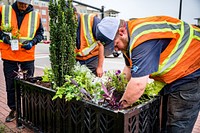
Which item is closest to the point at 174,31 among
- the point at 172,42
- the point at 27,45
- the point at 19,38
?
the point at 172,42

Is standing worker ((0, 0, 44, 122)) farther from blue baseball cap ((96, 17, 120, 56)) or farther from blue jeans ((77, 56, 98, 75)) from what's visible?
blue baseball cap ((96, 17, 120, 56))

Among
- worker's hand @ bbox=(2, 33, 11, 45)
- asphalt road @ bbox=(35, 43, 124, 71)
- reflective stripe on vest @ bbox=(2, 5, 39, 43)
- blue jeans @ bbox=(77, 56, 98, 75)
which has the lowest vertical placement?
asphalt road @ bbox=(35, 43, 124, 71)

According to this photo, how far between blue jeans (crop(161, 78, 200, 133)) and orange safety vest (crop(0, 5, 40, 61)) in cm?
227

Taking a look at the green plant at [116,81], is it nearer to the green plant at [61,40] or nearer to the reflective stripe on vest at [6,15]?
the green plant at [61,40]

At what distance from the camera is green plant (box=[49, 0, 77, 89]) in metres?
2.58

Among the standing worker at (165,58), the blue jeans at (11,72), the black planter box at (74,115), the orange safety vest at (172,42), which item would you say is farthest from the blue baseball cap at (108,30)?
the blue jeans at (11,72)

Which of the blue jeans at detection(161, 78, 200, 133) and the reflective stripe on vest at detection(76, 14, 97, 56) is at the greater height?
the reflective stripe on vest at detection(76, 14, 97, 56)

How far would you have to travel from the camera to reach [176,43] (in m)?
1.79

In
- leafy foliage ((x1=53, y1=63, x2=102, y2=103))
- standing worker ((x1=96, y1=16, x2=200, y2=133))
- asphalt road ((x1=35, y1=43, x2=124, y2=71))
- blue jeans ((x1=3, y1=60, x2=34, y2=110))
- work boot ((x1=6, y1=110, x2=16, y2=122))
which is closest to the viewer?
standing worker ((x1=96, y1=16, x2=200, y2=133))

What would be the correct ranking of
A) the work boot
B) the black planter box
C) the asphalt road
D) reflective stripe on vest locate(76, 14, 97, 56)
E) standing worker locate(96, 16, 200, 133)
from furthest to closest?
the asphalt road, the work boot, reflective stripe on vest locate(76, 14, 97, 56), the black planter box, standing worker locate(96, 16, 200, 133)

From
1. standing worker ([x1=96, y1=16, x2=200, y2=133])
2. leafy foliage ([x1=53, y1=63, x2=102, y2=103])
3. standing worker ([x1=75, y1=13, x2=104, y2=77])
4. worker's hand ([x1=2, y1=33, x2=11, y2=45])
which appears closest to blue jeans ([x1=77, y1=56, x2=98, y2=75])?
standing worker ([x1=75, y1=13, x2=104, y2=77])

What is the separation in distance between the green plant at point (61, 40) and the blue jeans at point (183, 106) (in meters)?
1.26

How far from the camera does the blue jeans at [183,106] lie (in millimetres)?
1950

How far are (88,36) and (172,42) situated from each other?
1515 mm
